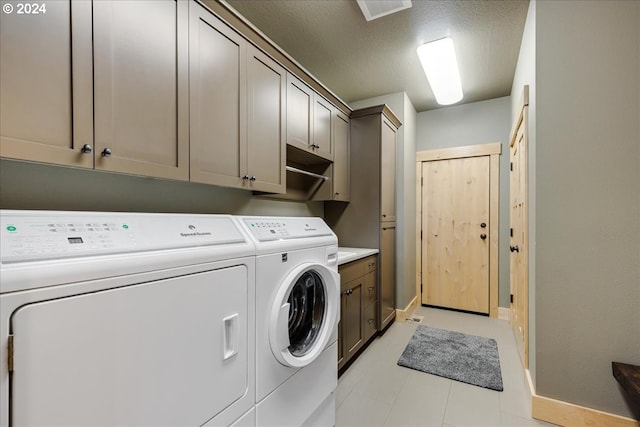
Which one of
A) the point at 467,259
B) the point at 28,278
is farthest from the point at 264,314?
the point at 467,259

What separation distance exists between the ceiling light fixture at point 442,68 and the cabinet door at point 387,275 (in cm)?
146

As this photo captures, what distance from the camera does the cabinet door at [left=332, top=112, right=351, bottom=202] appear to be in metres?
2.68

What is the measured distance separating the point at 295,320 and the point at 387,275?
1705mm

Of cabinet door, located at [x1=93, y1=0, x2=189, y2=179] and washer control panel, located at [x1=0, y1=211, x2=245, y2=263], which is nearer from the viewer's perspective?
washer control panel, located at [x1=0, y1=211, x2=245, y2=263]

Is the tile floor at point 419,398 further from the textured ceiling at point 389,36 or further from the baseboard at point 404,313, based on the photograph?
the textured ceiling at point 389,36

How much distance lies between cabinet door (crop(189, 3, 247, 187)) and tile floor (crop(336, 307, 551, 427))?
1.57 meters

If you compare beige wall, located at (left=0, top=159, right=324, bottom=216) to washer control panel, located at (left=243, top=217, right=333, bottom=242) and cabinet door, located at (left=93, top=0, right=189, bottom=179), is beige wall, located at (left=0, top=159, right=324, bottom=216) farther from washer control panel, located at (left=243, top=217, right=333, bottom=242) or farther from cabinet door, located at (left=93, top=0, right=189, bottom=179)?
washer control panel, located at (left=243, top=217, right=333, bottom=242)

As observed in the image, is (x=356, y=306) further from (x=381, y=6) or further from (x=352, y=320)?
(x=381, y=6)

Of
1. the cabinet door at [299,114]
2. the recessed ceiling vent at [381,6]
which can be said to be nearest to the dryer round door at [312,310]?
the cabinet door at [299,114]

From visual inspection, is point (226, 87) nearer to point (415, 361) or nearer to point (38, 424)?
point (38, 424)

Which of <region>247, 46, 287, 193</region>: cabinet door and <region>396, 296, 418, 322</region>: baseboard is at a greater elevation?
<region>247, 46, 287, 193</region>: cabinet door

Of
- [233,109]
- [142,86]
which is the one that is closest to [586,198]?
[233,109]

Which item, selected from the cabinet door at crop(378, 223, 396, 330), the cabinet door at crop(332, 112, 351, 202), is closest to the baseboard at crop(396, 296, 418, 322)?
the cabinet door at crop(378, 223, 396, 330)

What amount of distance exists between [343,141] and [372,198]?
2.07ft
